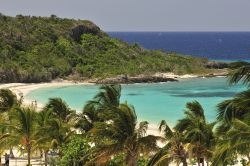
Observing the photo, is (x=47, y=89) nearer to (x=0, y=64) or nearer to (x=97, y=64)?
(x=0, y=64)

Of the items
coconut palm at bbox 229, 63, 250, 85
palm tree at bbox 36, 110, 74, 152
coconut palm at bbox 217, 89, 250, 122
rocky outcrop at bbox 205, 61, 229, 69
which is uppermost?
coconut palm at bbox 229, 63, 250, 85

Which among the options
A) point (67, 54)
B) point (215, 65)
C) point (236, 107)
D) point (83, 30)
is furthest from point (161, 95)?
point (236, 107)

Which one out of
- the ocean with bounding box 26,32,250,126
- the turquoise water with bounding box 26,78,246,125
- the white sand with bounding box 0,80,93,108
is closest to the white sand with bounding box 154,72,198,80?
the ocean with bounding box 26,32,250,126

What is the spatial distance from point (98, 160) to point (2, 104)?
57.2ft

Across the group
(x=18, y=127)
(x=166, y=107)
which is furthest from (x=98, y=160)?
(x=166, y=107)

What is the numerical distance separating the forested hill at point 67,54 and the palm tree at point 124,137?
64007 mm

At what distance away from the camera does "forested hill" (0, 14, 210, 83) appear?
84812mm

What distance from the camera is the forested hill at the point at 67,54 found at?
84.8m

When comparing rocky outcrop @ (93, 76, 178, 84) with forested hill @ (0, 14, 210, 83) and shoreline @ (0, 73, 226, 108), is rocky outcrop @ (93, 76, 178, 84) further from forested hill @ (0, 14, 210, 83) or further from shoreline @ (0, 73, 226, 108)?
forested hill @ (0, 14, 210, 83)

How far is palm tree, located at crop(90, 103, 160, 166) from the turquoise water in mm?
32466

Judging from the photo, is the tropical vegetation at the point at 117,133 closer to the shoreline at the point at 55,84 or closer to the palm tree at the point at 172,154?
the palm tree at the point at 172,154

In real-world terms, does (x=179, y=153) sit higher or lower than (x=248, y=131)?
lower

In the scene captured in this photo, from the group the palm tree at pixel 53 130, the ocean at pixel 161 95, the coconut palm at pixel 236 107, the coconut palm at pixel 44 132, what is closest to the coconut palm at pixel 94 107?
the palm tree at pixel 53 130

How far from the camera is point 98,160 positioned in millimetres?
16375
